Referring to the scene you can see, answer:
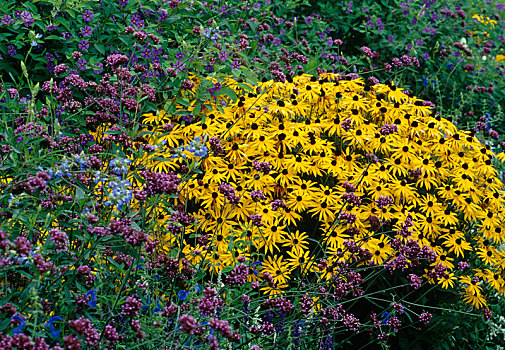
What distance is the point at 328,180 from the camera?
3.44 m

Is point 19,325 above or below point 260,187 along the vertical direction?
above

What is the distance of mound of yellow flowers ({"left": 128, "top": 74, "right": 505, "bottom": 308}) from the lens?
3104 millimetres

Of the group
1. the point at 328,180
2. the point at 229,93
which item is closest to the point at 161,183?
the point at 328,180

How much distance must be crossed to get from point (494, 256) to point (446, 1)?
4.51m

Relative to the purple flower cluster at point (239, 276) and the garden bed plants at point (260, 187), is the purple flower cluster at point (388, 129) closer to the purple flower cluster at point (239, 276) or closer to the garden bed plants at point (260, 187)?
the garden bed plants at point (260, 187)

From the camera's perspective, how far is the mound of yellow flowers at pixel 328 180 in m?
3.10

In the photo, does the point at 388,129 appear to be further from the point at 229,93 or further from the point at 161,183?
the point at 161,183

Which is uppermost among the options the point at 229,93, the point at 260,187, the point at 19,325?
the point at 19,325

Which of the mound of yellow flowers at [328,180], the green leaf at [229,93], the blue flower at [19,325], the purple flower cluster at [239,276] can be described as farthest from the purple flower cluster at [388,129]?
the blue flower at [19,325]

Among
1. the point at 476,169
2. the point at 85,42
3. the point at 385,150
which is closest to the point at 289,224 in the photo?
the point at 385,150

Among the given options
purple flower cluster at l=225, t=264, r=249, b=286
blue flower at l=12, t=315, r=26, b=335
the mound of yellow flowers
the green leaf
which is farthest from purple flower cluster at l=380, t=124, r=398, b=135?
blue flower at l=12, t=315, r=26, b=335

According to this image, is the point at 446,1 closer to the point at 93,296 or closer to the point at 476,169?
the point at 476,169

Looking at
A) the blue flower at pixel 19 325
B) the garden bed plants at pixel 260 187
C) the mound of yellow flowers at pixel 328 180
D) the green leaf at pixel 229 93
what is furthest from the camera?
the green leaf at pixel 229 93

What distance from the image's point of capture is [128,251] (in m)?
2.54
